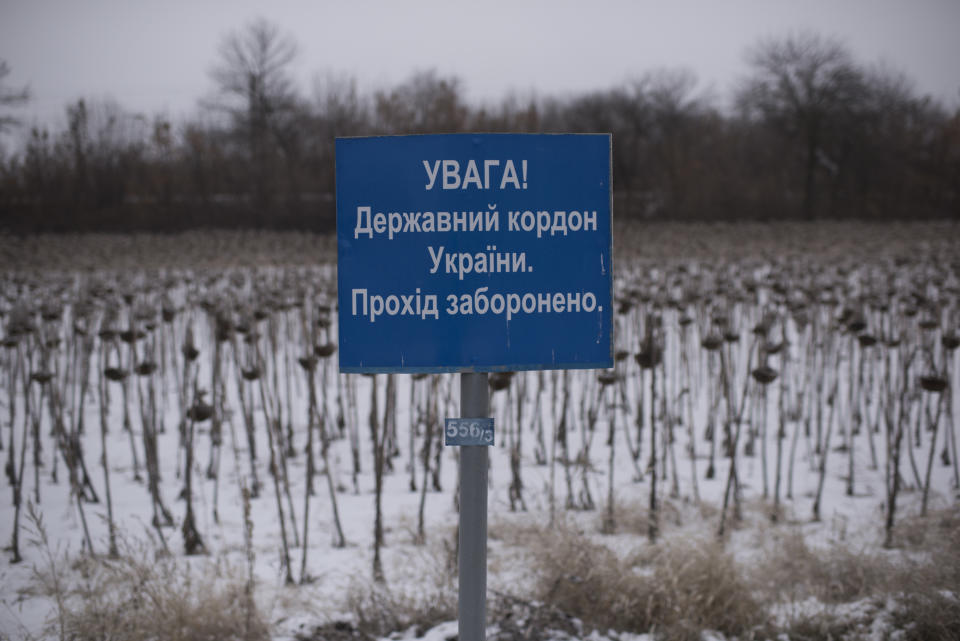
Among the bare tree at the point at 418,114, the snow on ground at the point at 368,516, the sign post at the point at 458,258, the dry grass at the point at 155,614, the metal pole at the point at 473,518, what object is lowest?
the snow on ground at the point at 368,516

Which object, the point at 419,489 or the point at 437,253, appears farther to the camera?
the point at 419,489

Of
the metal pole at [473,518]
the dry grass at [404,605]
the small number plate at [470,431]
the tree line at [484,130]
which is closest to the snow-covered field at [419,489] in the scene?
the dry grass at [404,605]

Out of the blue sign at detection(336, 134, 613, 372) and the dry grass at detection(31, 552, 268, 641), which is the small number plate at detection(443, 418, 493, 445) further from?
the dry grass at detection(31, 552, 268, 641)

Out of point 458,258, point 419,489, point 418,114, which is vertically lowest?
point 419,489

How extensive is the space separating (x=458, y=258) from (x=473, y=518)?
0.81m

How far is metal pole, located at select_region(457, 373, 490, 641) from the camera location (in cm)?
212

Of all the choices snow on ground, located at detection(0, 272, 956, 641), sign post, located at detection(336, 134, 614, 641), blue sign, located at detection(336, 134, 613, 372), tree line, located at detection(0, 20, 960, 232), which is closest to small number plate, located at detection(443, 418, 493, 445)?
sign post, located at detection(336, 134, 614, 641)

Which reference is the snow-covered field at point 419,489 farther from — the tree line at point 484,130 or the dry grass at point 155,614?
the tree line at point 484,130

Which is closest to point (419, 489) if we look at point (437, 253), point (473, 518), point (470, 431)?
point (473, 518)

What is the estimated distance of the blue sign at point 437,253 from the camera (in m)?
2.05

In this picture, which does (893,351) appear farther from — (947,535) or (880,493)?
(947,535)

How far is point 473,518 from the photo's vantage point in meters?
2.13

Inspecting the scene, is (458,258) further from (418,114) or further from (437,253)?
(418,114)

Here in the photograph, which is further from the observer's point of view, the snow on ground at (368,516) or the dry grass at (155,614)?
the snow on ground at (368,516)
